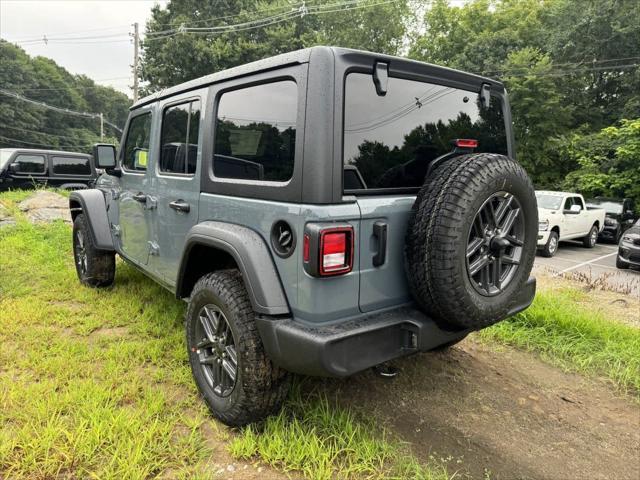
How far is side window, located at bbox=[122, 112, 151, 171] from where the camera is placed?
3.55 meters

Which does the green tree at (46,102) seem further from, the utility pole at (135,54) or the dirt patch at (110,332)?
the dirt patch at (110,332)

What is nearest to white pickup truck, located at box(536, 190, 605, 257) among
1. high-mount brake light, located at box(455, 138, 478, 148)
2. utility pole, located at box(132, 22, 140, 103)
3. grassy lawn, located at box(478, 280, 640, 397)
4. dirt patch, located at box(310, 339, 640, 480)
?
grassy lawn, located at box(478, 280, 640, 397)

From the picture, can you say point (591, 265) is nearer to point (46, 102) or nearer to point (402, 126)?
point (402, 126)

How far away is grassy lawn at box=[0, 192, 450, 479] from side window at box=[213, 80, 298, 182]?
136 cm

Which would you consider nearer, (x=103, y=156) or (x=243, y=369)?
(x=243, y=369)

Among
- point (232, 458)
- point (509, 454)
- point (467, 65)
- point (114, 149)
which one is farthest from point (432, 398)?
point (467, 65)

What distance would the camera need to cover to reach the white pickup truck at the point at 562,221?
9.84m

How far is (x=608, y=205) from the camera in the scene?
13953mm

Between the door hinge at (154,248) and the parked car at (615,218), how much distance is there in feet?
46.1

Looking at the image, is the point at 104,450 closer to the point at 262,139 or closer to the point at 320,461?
the point at 320,461

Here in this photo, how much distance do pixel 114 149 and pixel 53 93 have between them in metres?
64.0

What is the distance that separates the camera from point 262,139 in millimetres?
2252

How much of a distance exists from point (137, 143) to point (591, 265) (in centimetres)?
916

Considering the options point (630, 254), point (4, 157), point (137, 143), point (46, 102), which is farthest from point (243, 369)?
point (46, 102)
